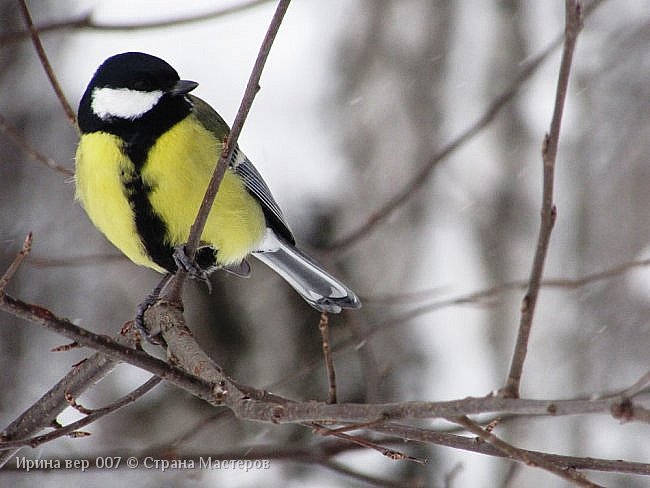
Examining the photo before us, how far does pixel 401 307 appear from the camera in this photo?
17.1 ft

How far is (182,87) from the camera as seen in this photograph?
2889mm

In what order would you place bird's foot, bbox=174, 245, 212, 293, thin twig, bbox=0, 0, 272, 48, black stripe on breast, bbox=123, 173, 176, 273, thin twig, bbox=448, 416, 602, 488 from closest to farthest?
thin twig, bbox=448, 416, 602, 488, bird's foot, bbox=174, 245, 212, 293, black stripe on breast, bbox=123, 173, 176, 273, thin twig, bbox=0, 0, 272, 48

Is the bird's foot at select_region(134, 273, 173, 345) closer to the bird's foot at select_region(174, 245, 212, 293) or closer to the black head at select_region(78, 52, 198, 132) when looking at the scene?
the bird's foot at select_region(174, 245, 212, 293)

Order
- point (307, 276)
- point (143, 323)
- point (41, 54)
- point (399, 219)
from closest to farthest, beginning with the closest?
point (143, 323), point (41, 54), point (307, 276), point (399, 219)

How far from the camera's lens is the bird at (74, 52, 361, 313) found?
2.74 meters

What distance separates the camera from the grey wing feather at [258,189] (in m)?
3.17

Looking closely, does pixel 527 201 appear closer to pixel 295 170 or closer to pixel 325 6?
pixel 295 170

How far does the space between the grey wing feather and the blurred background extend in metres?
1.10

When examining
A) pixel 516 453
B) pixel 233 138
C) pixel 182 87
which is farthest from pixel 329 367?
pixel 182 87

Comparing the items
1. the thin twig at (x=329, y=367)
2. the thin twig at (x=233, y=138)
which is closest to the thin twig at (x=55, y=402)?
the thin twig at (x=233, y=138)

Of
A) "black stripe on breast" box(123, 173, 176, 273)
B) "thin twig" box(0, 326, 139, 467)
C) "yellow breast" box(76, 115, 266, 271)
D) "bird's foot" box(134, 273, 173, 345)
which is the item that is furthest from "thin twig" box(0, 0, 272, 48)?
"thin twig" box(0, 326, 139, 467)

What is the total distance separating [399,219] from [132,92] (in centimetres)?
247

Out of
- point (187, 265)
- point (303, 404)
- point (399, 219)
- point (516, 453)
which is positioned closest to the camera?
point (516, 453)

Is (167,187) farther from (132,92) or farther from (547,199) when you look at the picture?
(547,199)
